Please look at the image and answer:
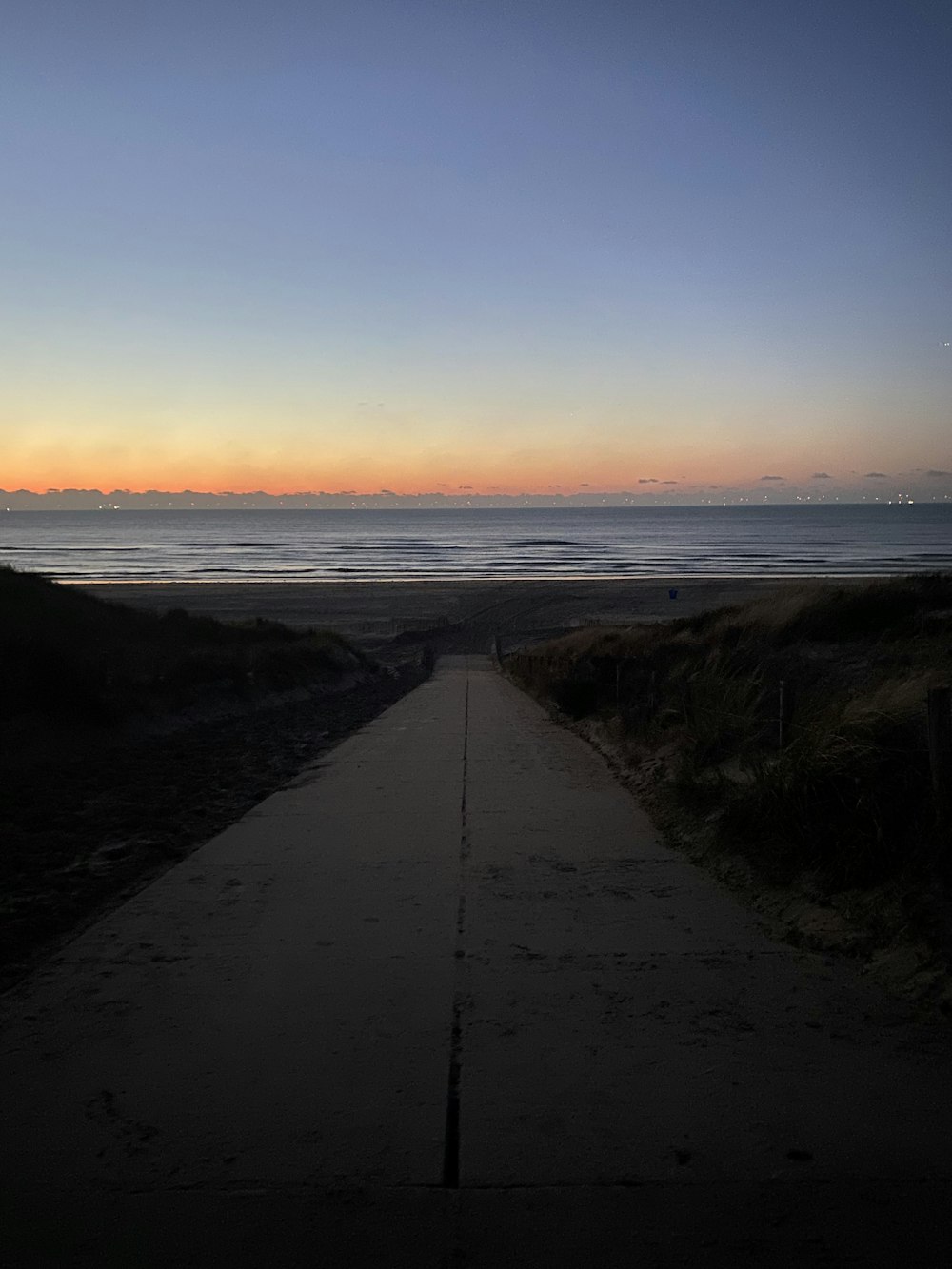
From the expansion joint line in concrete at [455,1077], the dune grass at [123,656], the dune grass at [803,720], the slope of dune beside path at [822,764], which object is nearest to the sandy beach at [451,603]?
the dune grass at [123,656]

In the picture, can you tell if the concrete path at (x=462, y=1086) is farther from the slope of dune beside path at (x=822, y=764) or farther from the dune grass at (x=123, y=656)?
the dune grass at (x=123, y=656)

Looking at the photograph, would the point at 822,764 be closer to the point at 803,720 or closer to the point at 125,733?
the point at 803,720

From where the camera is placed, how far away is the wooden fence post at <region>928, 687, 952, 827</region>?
5.79 meters

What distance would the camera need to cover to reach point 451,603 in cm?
5672

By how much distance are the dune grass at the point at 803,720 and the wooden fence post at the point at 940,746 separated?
0.39ft

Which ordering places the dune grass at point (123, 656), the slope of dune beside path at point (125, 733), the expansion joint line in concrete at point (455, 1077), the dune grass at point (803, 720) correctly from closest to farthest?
the expansion joint line in concrete at point (455, 1077) → the dune grass at point (803, 720) → the slope of dune beside path at point (125, 733) → the dune grass at point (123, 656)

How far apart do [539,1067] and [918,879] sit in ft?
9.14

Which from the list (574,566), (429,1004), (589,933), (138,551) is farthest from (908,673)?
(138,551)

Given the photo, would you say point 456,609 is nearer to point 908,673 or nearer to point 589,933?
point 908,673

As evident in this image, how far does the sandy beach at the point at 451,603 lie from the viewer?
44.6 m

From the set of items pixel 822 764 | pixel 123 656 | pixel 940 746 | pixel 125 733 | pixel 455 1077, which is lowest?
pixel 125 733

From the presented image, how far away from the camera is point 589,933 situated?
19.3 feet

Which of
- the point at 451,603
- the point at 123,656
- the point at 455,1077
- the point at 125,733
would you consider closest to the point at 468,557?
the point at 451,603

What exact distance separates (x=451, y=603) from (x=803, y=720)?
159 ft
